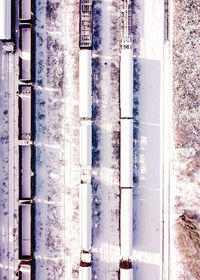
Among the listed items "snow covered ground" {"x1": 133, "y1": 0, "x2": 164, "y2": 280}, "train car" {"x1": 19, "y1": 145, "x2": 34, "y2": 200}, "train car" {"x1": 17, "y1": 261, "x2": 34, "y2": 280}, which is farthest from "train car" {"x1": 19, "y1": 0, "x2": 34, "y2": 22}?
"train car" {"x1": 17, "y1": 261, "x2": 34, "y2": 280}

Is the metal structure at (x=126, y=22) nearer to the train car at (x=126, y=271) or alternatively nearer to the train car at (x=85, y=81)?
the train car at (x=85, y=81)

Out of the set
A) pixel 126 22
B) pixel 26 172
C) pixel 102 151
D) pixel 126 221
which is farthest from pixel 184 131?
pixel 26 172

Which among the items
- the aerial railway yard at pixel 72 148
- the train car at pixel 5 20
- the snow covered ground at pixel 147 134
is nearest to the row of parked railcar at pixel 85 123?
the aerial railway yard at pixel 72 148

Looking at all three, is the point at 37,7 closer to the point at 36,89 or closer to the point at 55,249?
the point at 36,89

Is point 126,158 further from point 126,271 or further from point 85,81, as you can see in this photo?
point 126,271

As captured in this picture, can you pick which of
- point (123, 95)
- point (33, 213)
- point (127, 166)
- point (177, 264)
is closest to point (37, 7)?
point (123, 95)

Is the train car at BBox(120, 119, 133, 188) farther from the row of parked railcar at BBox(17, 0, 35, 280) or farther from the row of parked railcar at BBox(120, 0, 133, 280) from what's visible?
the row of parked railcar at BBox(17, 0, 35, 280)

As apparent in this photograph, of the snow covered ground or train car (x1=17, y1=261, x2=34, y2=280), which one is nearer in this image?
train car (x1=17, y1=261, x2=34, y2=280)
